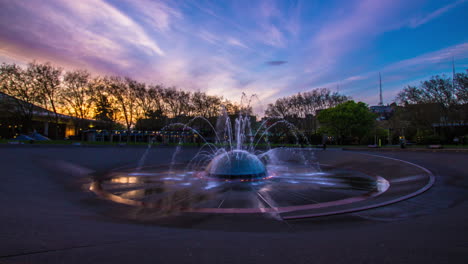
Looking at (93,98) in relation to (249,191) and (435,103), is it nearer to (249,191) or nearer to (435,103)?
(249,191)

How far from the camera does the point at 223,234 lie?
16.4 ft

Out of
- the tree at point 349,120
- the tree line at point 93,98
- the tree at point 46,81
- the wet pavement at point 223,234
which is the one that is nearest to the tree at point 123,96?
the tree line at point 93,98

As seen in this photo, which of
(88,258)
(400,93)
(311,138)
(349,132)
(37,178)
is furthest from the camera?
(311,138)

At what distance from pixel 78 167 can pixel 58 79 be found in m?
39.1

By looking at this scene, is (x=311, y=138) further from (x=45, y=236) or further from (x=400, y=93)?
(x=45, y=236)

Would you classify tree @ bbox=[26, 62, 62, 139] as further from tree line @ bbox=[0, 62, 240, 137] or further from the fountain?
the fountain

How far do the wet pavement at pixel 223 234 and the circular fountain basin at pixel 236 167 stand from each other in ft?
16.6

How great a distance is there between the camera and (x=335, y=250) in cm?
405

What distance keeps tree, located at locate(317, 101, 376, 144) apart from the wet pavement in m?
43.3

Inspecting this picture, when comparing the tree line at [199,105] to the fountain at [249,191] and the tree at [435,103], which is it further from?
the fountain at [249,191]

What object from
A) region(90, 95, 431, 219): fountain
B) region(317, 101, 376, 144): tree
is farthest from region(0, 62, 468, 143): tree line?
region(90, 95, 431, 219): fountain

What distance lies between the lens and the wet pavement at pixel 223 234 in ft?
12.4

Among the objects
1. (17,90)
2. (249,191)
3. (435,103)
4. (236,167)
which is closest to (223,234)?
(249,191)

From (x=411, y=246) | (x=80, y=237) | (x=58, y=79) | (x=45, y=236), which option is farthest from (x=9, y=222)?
(x=58, y=79)
